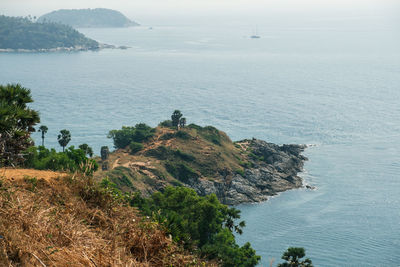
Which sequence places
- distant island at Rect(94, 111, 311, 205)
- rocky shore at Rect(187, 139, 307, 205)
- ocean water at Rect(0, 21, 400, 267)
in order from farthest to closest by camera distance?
rocky shore at Rect(187, 139, 307, 205)
distant island at Rect(94, 111, 311, 205)
ocean water at Rect(0, 21, 400, 267)

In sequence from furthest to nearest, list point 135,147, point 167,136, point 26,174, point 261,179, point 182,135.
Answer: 1. point 182,135
2. point 167,136
3. point 135,147
4. point 261,179
5. point 26,174

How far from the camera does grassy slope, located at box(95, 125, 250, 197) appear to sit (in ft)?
269

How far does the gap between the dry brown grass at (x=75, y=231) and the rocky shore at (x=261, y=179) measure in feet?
230

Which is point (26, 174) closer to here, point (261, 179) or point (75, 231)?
point (75, 231)

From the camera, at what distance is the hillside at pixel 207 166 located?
277 ft

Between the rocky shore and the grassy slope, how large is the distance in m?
1.98

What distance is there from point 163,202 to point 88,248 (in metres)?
43.6

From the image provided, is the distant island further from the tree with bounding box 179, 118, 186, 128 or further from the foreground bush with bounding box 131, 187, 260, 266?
the foreground bush with bounding box 131, 187, 260, 266

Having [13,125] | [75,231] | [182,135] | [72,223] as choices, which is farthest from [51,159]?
[182,135]

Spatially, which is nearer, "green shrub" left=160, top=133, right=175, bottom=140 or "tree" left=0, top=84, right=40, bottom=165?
"tree" left=0, top=84, right=40, bottom=165

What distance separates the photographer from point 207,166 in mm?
93188

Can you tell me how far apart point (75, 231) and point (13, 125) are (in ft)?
38.1

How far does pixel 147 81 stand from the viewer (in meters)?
192

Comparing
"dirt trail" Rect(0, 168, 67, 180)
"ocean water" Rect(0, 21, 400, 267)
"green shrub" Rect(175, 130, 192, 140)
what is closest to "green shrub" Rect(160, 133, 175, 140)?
"green shrub" Rect(175, 130, 192, 140)
